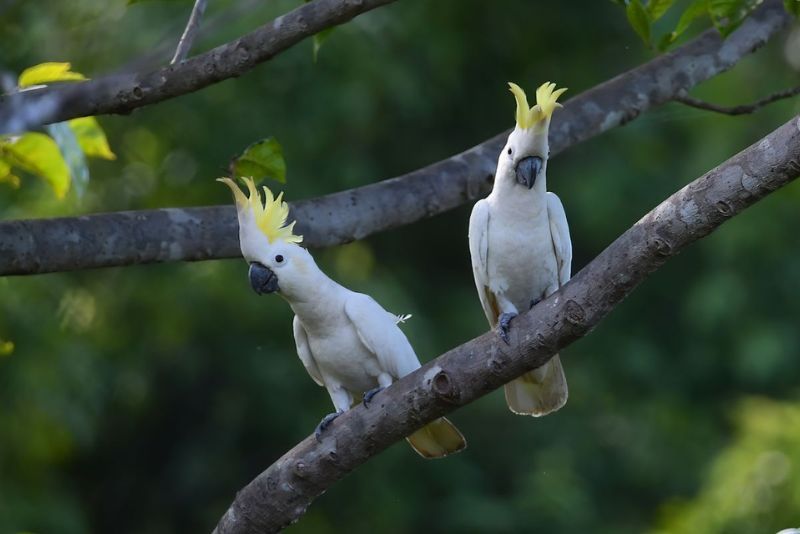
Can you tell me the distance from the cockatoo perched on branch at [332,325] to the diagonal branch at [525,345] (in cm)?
19

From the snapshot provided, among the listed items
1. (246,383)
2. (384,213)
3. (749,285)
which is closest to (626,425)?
(749,285)

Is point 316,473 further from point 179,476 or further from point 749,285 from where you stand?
point 749,285

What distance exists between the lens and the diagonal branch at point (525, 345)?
2.04m

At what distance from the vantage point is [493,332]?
7.80ft

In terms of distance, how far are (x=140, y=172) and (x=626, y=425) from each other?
11.4 feet

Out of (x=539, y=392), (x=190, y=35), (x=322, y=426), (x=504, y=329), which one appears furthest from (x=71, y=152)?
(x=539, y=392)

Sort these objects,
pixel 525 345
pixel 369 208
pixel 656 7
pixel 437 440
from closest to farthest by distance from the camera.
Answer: pixel 525 345 → pixel 656 7 → pixel 369 208 → pixel 437 440

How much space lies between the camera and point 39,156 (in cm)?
263

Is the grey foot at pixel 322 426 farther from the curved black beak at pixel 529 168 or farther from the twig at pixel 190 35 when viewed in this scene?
the twig at pixel 190 35

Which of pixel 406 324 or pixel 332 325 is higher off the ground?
pixel 406 324

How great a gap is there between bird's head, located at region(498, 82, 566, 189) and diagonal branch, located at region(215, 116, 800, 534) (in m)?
0.46

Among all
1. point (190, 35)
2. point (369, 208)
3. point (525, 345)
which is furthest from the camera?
point (369, 208)

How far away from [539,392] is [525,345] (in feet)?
2.59

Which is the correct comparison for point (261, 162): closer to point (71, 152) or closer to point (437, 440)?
point (71, 152)
